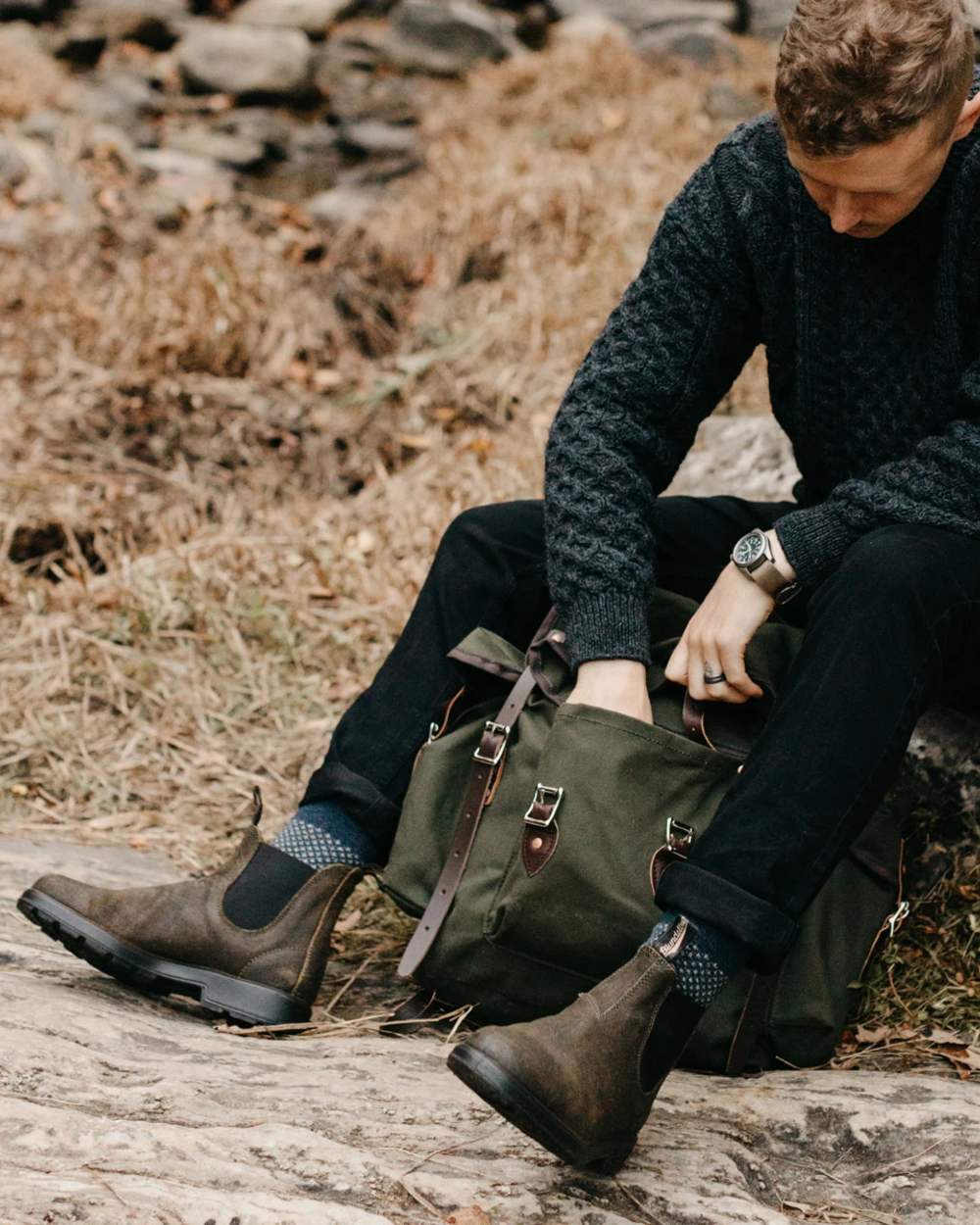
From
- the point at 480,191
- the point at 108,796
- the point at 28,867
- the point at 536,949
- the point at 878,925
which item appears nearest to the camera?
the point at 536,949

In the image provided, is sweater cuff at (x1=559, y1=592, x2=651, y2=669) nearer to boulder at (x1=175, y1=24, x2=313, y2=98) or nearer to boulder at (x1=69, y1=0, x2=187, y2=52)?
boulder at (x1=175, y1=24, x2=313, y2=98)

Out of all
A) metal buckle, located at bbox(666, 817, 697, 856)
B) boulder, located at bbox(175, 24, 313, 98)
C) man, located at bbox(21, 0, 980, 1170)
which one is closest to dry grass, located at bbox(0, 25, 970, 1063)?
man, located at bbox(21, 0, 980, 1170)

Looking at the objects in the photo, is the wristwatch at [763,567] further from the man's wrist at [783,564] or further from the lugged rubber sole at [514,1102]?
the lugged rubber sole at [514,1102]

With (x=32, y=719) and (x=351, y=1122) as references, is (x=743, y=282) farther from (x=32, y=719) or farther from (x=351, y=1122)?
(x=32, y=719)

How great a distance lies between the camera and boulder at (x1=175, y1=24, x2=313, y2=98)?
890cm

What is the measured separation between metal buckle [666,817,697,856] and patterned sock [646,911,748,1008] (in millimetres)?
227

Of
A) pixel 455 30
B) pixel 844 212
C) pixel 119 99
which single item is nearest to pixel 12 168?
pixel 119 99

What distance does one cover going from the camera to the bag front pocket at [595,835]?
1883mm

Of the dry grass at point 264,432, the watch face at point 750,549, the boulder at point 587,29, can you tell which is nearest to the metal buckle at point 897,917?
the watch face at point 750,549

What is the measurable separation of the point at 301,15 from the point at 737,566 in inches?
330

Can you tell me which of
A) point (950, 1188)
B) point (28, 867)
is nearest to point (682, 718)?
point (950, 1188)

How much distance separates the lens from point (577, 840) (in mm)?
1885

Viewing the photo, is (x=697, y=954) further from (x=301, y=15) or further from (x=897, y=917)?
(x=301, y=15)

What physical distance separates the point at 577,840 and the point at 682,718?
0.28 meters
